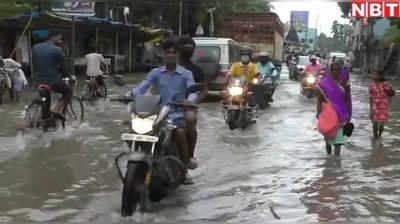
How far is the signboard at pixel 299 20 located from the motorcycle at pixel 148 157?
74.5 m

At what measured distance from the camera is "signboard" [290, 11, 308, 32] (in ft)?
262

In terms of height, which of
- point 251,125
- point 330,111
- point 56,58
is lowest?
point 251,125

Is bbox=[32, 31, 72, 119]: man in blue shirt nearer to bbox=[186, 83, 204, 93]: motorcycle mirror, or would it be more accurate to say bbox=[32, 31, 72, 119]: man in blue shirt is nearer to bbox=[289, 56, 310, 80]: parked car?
bbox=[186, 83, 204, 93]: motorcycle mirror

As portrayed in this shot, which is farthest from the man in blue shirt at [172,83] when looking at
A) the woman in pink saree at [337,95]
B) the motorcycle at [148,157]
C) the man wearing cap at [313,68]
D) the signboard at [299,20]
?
the signboard at [299,20]

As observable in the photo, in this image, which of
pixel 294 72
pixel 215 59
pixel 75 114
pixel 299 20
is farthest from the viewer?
pixel 299 20

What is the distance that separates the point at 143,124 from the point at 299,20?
3158 inches

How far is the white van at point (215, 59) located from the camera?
1694 centimetres

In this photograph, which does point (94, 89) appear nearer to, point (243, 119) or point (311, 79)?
point (243, 119)

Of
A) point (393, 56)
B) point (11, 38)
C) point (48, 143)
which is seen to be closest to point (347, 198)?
point (48, 143)

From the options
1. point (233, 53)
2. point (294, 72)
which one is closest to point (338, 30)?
point (294, 72)

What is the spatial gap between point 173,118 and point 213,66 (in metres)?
10.8

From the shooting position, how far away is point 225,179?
7.10m

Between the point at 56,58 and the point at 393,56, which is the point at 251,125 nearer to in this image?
the point at 56,58

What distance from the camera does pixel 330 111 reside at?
330 inches
